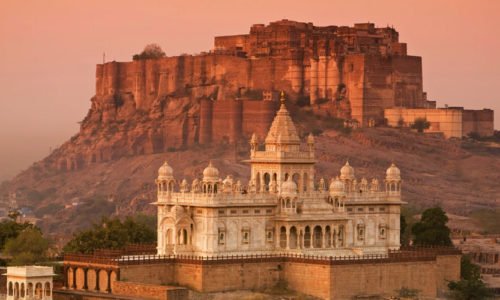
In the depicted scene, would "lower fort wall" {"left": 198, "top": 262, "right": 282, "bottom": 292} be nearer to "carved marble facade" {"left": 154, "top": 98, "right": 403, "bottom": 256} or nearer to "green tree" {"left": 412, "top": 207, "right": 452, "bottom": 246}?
"carved marble facade" {"left": 154, "top": 98, "right": 403, "bottom": 256}

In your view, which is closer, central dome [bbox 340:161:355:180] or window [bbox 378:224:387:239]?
window [bbox 378:224:387:239]

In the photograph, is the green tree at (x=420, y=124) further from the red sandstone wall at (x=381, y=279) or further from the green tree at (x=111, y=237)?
the red sandstone wall at (x=381, y=279)

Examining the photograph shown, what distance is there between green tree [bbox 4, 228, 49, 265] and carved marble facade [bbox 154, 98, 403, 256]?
750 cm

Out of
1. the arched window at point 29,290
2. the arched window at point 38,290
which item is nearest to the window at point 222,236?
the arched window at point 38,290

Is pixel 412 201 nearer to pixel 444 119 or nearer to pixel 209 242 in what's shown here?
pixel 444 119

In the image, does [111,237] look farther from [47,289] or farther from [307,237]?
[47,289]

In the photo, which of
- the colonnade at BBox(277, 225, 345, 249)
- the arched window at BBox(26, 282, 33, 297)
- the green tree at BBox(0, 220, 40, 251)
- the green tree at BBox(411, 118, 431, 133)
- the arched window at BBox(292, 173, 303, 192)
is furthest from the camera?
the green tree at BBox(411, 118, 431, 133)

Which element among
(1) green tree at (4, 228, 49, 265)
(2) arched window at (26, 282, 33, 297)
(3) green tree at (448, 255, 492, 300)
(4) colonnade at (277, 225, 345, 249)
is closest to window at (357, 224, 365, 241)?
(4) colonnade at (277, 225, 345, 249)

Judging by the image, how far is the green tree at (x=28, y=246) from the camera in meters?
115

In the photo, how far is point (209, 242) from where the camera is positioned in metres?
108

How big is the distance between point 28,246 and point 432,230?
66.8 ft

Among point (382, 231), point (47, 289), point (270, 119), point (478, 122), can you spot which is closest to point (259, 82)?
point (270, 119)

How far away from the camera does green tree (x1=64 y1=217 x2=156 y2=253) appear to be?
119 m

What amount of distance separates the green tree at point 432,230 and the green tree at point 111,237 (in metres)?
12.7
